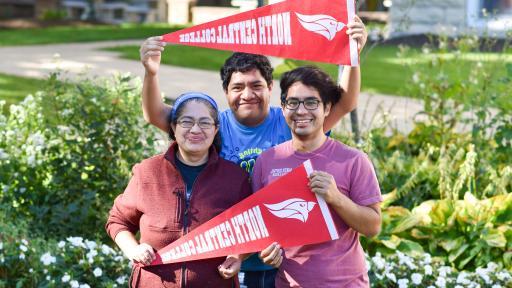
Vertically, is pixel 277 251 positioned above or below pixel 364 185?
below

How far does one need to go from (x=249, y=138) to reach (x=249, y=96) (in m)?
0.17

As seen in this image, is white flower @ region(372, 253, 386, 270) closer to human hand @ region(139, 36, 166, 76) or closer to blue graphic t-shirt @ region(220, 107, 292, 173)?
blue graphic t-shirt @ region(220, 107, 292, 173)

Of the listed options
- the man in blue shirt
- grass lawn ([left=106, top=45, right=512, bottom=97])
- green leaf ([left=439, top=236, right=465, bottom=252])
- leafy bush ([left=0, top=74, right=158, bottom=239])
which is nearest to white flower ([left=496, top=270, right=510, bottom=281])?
green leaf ([left=439, top=236, right=465, bottom=252])

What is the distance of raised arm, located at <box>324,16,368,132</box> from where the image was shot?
3254 millimetres

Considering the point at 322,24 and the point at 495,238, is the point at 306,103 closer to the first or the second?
the point at 322,24

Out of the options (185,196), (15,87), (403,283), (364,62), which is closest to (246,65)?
(185,196)

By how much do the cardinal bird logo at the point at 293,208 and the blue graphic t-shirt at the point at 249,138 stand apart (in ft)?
1.09

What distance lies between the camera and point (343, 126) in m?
6.33

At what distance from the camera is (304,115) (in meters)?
3.04

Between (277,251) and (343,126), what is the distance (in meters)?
3.43

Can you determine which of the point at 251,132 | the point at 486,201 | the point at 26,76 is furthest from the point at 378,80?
the point at 251,132

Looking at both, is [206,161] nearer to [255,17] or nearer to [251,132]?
[251,132]

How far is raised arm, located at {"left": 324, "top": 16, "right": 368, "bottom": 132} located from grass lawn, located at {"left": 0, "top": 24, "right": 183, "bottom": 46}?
537 inches

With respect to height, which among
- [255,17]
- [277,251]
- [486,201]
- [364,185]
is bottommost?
[486,201]
